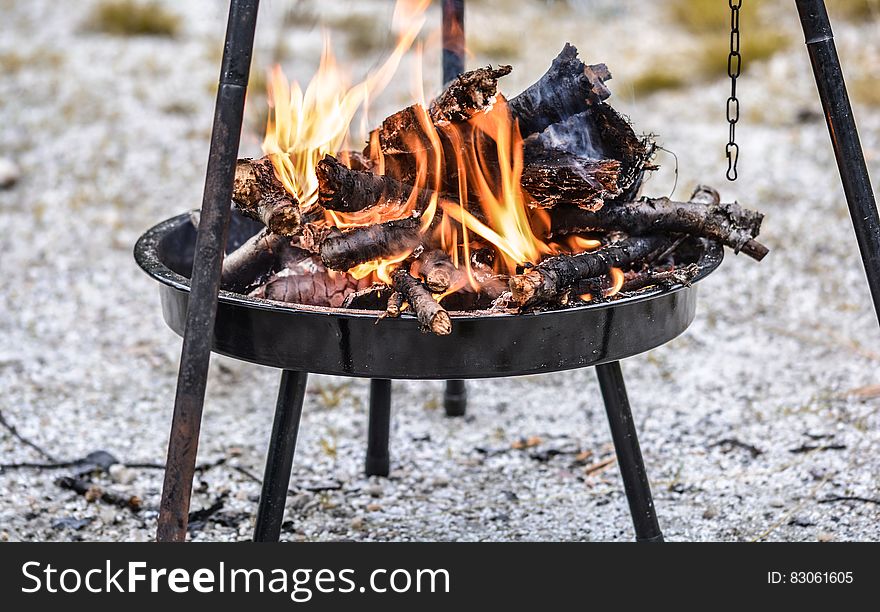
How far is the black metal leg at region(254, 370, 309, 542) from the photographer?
196cm

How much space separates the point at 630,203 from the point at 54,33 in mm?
5693

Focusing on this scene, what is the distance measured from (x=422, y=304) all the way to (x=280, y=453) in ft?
1.90

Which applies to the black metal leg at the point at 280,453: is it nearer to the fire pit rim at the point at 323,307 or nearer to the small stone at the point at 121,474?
the fire pit rim at the point at 323,307

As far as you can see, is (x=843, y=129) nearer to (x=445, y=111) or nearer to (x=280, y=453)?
(x=445, y=111)

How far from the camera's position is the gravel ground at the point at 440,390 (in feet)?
8.42

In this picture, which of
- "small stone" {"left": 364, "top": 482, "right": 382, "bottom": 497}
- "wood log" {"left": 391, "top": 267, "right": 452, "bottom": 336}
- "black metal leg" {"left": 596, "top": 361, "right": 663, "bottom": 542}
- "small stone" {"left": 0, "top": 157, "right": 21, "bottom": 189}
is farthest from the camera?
"small stone" {"left": 0, "top": 157, "right": 21, "bottom": 189}

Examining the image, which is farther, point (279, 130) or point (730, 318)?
point (730, 318)

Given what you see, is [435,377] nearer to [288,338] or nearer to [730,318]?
[288,338]

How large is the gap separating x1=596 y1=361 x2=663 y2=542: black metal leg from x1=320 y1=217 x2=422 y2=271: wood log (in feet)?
1.82

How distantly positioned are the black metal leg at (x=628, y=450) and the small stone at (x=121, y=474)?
1367 millimetres

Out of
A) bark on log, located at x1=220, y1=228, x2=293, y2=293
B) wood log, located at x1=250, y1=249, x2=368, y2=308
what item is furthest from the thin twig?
wood log, located at x1=250, y1=249, x2=368, y2=308

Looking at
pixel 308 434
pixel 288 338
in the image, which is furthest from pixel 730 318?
pixel 288 338

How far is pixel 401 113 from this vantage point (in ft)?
6.09

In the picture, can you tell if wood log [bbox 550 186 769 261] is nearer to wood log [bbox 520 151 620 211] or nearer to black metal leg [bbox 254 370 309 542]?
wood log [bbox 520 151 620 211]
